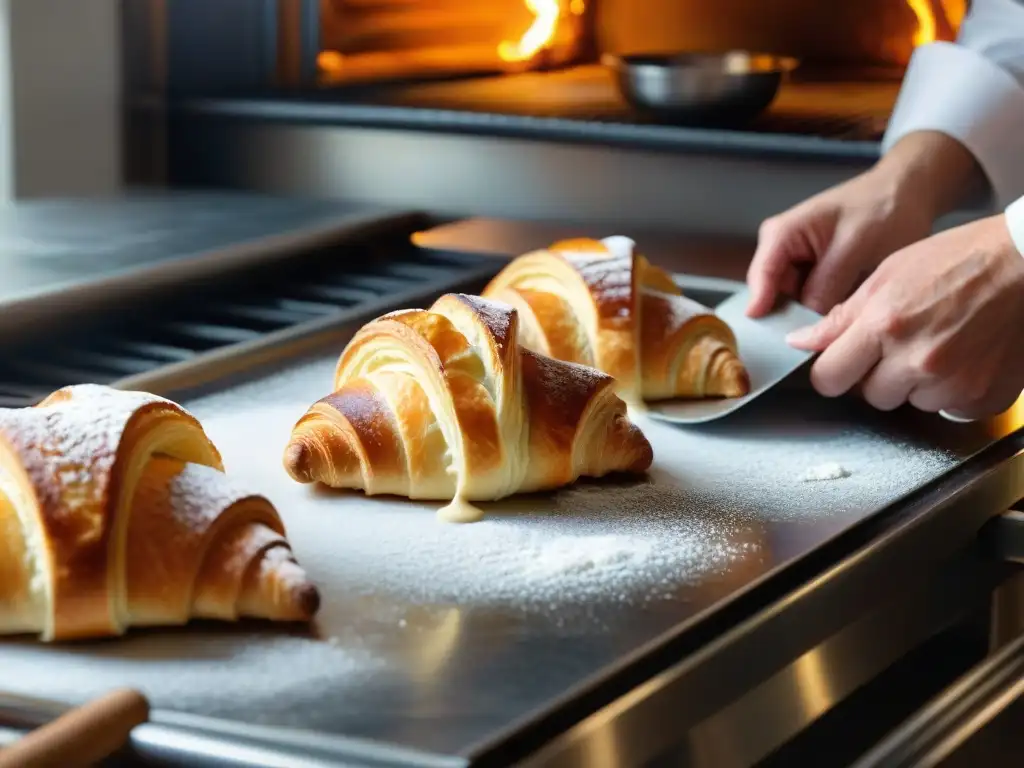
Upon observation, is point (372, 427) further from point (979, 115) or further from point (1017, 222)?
point (979, 115)

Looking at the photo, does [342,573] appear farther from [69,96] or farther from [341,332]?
[69,96]

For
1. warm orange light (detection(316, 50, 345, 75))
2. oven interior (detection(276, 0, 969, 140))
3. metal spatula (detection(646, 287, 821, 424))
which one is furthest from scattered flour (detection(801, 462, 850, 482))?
warm orange light (detection(316, 50, 345, 75))

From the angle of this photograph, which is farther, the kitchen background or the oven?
the kitchen background

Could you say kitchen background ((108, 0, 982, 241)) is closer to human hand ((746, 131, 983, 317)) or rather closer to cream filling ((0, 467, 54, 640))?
human hand ((746, 131, 983, 317))

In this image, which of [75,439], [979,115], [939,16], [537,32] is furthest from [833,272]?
[537,32]

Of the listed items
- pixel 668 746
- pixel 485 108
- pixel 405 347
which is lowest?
pixel 668 746

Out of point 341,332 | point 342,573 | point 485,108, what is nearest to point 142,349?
point 341,332
